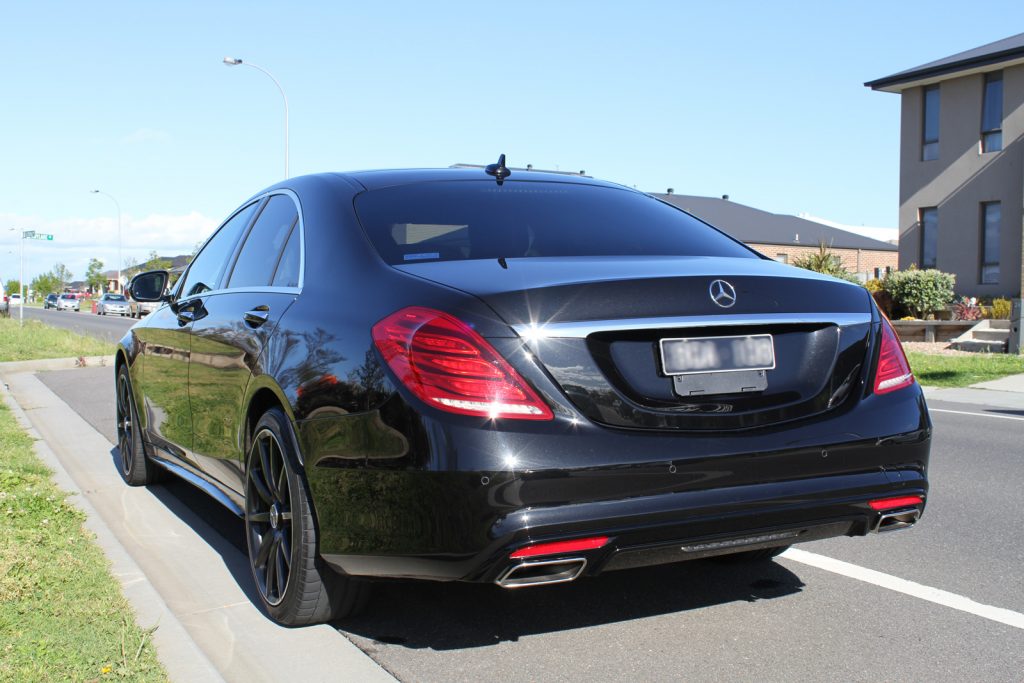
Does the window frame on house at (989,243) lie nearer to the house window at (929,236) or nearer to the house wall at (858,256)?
the house window at (929,236)

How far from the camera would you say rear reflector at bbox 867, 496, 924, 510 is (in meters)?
3.52

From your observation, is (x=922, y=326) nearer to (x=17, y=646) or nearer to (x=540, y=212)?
(x=540, y=212)

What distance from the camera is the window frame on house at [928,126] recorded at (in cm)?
2728

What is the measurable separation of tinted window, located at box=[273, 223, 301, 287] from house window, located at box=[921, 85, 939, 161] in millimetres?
25998

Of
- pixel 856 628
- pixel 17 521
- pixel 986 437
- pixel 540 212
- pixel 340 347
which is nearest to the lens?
pixel 340 347

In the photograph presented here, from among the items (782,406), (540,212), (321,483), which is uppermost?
(540,212)

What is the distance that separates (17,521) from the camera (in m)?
5.19

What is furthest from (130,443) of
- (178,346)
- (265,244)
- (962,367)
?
(962,367)

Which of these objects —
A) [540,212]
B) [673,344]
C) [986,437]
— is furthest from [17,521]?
[986,437]

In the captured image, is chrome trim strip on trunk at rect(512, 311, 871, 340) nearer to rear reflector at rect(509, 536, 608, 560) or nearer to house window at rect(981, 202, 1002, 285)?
rear reflector at rect(509, 536, 608, 560)

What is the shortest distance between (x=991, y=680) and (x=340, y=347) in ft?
7.70

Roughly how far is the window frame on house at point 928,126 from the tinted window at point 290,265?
25.9 m

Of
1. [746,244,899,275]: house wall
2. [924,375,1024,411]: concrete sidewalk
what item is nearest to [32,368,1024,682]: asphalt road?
[924,375,1024,411]: concrete sidewalk

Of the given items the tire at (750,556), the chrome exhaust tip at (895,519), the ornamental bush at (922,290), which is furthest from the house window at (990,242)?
the chrome exhaust tip at (895,519)
